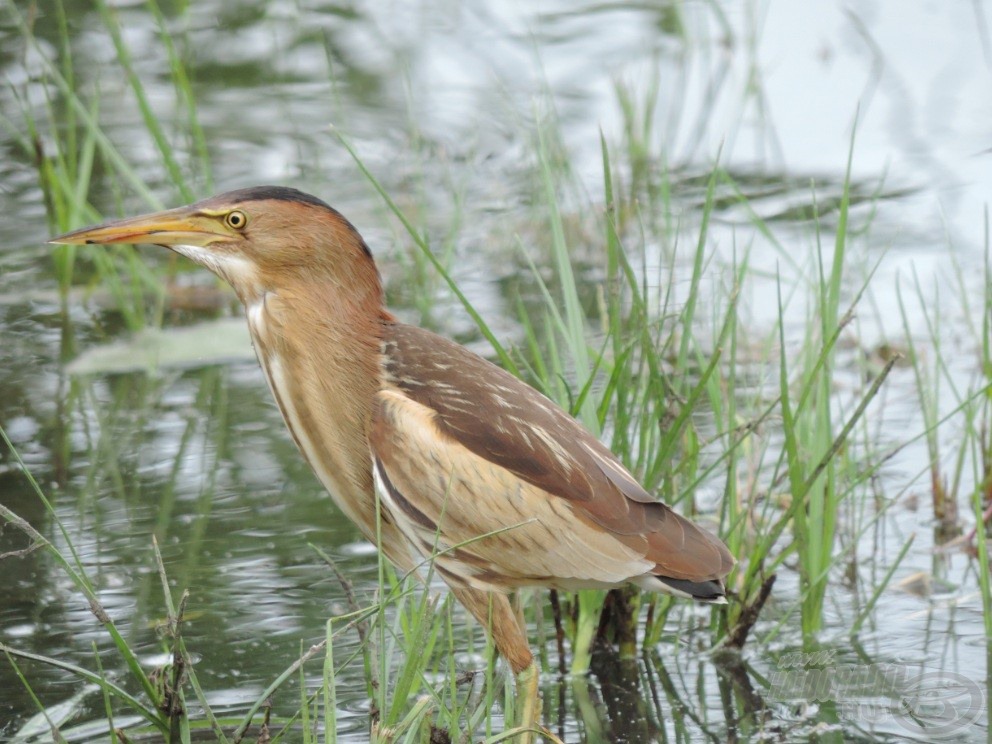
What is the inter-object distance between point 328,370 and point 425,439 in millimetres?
253

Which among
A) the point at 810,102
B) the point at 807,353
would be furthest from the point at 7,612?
the point at 810,102

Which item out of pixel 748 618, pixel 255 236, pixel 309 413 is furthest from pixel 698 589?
pixel 255 236

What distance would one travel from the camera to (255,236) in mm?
2820

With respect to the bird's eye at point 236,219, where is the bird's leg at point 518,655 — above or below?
below

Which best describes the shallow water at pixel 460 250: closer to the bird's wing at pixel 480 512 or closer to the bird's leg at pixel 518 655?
the bird's leg at pixel 518 655

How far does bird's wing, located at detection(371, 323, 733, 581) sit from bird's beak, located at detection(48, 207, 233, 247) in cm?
42

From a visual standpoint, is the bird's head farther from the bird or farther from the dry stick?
the dry stick

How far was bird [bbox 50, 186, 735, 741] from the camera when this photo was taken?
8.81 feet

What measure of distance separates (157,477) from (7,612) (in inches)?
28.6

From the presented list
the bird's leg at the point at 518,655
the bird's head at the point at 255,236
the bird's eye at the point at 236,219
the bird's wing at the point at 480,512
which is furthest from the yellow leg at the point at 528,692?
the bird's eye at the point at 236,219

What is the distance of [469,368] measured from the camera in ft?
9.20

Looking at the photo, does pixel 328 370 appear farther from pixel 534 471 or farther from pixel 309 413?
pixel 534 471

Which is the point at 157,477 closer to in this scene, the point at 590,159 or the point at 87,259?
the point at 87,259

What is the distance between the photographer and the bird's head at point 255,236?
9.19 ft
